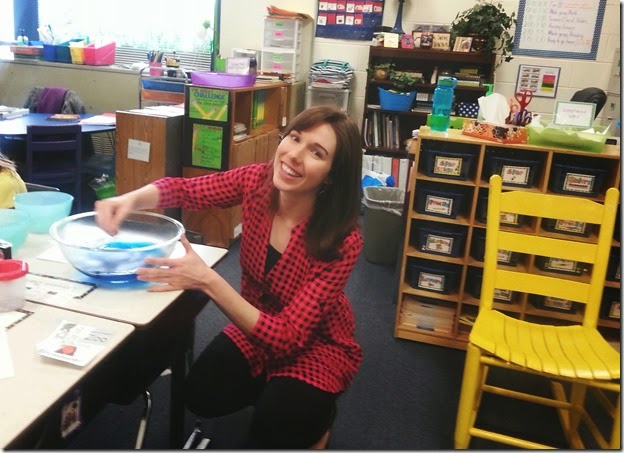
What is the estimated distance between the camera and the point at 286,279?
1.52 meters

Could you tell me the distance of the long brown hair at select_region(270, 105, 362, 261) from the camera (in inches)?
57.0

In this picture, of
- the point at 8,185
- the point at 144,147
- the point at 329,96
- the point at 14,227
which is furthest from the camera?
the point at 329,96

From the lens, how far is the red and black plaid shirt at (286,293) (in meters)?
1.38

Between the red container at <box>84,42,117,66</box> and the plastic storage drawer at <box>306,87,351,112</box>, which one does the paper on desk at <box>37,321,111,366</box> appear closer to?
the plastic storage drawer at <box>306,87,351,112</box>

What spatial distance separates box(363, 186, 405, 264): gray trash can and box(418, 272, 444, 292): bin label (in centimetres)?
79

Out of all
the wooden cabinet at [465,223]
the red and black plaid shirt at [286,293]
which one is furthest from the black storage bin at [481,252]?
the red and black plaid shirt at [286,293]

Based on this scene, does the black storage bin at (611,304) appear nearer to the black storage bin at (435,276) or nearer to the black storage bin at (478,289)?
the black storage bin at (478,289)

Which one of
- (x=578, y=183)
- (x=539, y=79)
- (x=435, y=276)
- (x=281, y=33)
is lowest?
(x=435, y=276)

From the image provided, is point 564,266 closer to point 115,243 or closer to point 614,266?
point 614,266

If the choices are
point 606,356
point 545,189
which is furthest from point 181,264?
point 545,189

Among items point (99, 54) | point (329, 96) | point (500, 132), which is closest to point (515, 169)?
point (500, 132)

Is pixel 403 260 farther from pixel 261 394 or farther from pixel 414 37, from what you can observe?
pixel 414 37

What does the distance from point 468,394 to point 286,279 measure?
723mm

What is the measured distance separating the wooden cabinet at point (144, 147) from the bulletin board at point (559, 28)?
2.78 meters
